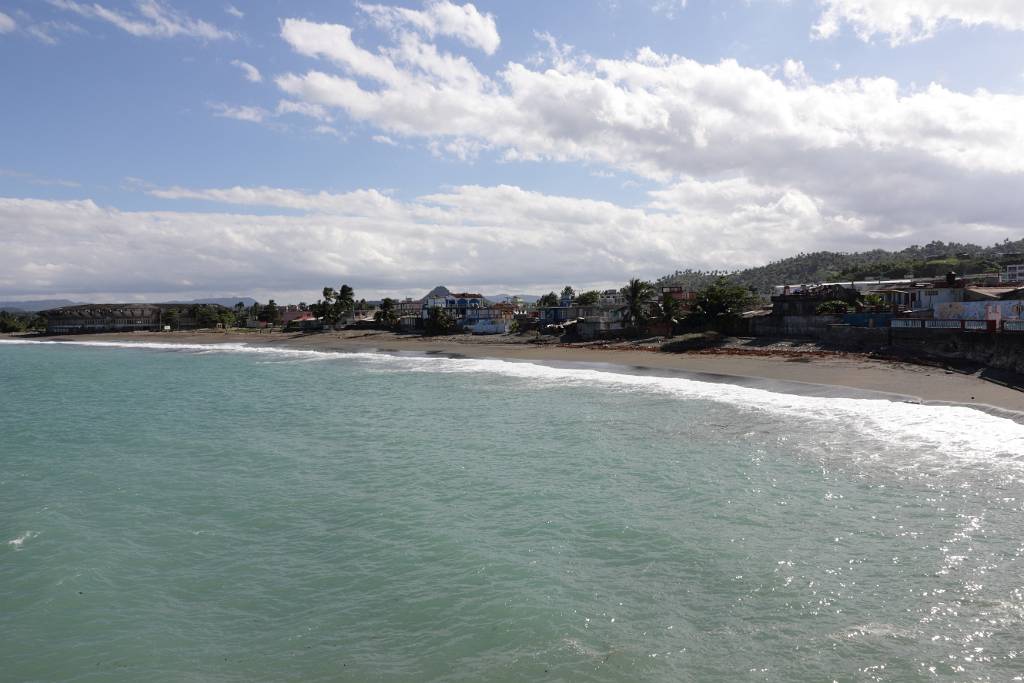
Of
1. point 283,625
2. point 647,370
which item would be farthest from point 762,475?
point 647,370

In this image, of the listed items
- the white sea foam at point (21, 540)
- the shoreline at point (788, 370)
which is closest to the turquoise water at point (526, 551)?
the white sea foam at point (21, 540)

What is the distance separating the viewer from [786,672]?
8.26m

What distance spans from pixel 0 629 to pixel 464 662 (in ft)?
25.9

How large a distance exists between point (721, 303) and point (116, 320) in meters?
130

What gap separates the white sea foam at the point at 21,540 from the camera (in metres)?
13.2

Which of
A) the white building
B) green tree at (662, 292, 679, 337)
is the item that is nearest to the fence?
green tree at (662, 292, 679, 337)

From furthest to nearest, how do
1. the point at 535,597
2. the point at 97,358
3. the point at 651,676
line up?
1. the point at 97,358
2. the point at 535,597
3. the point at 651,676

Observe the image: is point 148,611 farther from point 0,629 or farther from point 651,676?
point 651,676

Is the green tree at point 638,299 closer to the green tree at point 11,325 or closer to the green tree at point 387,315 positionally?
the green tree at point 387,315

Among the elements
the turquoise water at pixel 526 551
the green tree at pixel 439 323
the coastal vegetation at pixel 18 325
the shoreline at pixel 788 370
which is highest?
the coastal vegetation at pixel 18 325

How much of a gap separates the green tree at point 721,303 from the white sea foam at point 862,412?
1756cm

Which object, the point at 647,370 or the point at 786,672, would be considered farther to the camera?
the point at 647,370

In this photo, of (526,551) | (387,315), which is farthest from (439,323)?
(526,551)

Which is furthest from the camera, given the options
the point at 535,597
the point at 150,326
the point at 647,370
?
the point at 150,326
